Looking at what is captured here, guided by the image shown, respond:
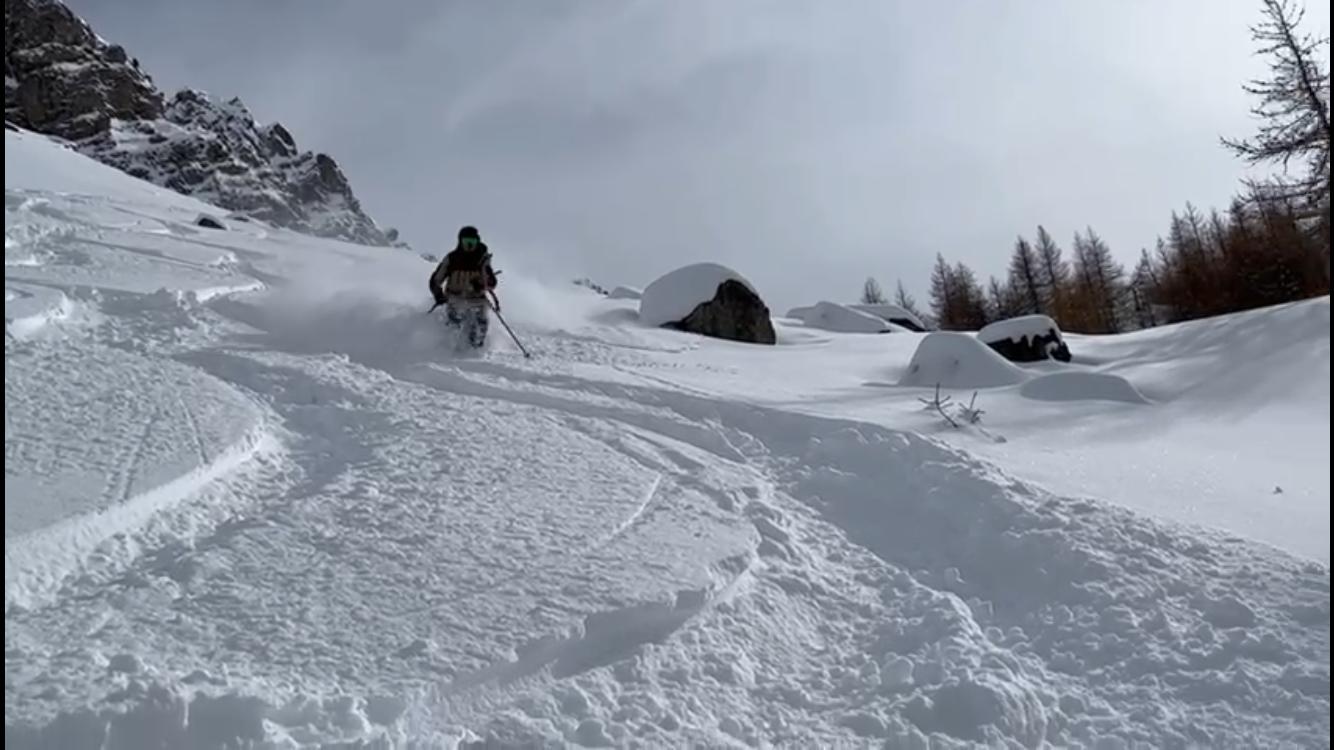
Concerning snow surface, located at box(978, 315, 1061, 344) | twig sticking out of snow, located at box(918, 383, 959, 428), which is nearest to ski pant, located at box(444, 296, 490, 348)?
twig sticking out of snow, located at box(918, 383, 959, 428)

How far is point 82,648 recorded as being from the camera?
9.61 feet

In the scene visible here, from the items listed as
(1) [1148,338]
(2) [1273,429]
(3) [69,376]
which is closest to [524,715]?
(3) [69,376]

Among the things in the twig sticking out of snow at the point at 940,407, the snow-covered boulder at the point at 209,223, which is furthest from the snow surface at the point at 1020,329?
the snow-covered boulder at the point at 209,223

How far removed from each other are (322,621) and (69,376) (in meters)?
4.06

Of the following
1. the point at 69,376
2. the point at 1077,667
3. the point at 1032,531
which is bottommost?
the point at 1077,667

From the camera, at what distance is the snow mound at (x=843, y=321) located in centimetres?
2539

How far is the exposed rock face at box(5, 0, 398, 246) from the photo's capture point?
7219cm

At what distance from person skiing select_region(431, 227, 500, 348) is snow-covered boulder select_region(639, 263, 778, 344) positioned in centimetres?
784

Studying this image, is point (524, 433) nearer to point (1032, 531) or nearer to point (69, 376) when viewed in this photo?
point (69, 376)

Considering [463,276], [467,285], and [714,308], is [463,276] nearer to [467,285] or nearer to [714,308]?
[467,285]

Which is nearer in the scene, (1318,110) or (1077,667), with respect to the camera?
(1077,667)

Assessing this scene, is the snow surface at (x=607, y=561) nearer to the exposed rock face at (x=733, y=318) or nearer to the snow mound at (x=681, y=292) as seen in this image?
the exposed rock face at (x=733, y=318)

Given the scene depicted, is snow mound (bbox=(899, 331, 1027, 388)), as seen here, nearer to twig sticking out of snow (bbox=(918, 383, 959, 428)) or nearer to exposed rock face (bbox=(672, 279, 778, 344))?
twig sticking out of snow (bbox=(918, 383, 959, 428))

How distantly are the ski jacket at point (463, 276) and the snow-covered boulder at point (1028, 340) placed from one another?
34.7 ft
